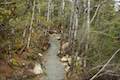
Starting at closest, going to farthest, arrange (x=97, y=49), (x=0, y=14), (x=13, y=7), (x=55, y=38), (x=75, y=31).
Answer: (x=0, y=14) → (x=13, y=7) → (x=97, y=49) → (x=75, y=31) → (x=55, y=38)

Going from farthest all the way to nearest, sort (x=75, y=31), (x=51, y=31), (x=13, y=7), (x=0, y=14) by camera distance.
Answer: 1. (x=51, y=31)
2. (x=75, y=31)
3. (x=13, y=7)
4. (x=0, y=14)

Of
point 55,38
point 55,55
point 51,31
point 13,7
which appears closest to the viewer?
point 13,7

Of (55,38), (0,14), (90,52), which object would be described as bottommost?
(55,38)

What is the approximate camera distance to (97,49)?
60.8ft

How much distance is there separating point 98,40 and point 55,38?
51.4 ft

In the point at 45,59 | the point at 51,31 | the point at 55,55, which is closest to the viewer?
the point at 45,59

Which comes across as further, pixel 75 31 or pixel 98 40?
pixel 75 31

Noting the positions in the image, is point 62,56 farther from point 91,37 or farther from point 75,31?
point 91,37

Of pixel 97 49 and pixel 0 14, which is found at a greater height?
pixel 0 14

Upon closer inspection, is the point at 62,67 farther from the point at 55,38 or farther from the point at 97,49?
the point at 55,38

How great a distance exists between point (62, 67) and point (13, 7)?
7.23 meters

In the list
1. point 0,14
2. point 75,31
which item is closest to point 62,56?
point 75,31

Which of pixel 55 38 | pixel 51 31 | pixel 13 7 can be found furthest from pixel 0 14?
pixel 51 31

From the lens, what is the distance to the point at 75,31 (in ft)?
68.3
